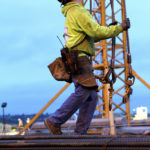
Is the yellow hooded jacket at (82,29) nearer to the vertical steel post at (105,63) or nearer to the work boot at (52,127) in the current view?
the work boot at (52,127)

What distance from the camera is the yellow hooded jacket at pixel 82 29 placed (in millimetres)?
3689

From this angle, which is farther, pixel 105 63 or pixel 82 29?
pixel 105 63

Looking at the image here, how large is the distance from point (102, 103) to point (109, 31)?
12102 mm

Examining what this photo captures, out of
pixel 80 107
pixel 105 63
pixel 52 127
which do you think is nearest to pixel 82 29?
pixel 80 107

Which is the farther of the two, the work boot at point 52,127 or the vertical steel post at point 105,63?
the vertical steel post at point 105,63

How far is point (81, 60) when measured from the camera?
381cm

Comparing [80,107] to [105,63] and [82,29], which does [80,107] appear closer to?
[82,29]

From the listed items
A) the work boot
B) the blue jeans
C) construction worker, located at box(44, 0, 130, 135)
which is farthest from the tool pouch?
the work boot

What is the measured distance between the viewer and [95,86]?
384 centimetres

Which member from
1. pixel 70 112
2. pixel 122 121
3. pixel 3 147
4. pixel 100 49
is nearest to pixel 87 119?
→ pixel 70 112

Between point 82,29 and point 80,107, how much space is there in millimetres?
815

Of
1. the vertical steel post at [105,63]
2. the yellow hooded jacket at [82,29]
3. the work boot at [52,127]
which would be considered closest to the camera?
the yellow hooded jacket at [82,29]

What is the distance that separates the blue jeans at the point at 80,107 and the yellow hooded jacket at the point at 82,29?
1.40 ft

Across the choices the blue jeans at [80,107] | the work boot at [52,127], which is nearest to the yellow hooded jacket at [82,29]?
the blue jeans at [80,107]
